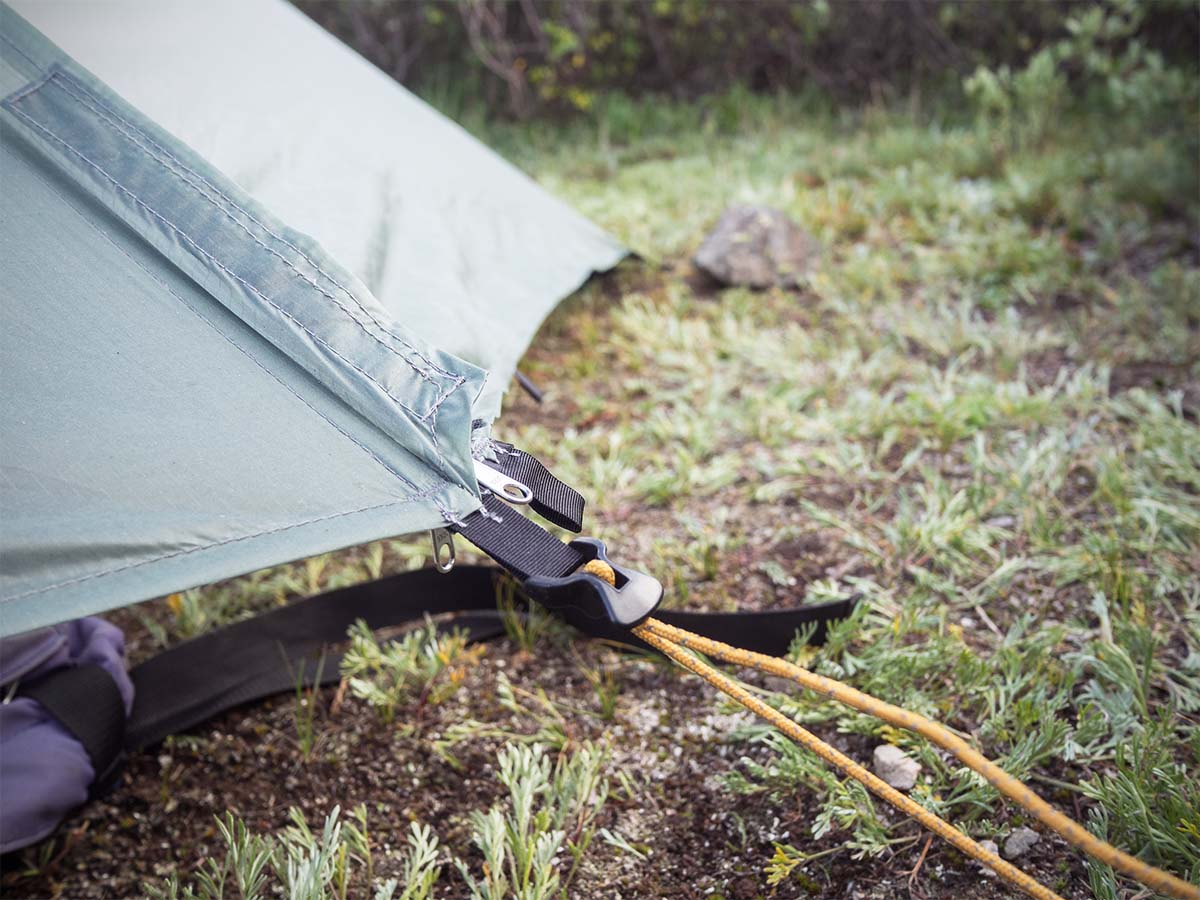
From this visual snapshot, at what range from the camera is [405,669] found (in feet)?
5.74

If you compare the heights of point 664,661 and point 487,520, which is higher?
point 487,520

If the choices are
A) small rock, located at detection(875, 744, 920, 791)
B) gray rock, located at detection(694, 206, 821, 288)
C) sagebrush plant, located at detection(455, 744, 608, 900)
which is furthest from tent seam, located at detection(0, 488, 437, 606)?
gray rock, located at detection(694, 206, 821, 288)

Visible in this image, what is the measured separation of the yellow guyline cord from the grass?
15 cm

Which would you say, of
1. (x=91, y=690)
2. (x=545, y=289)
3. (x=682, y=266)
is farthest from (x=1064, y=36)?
(x=91, y=690)

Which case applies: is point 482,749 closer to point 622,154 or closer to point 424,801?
point 424,801

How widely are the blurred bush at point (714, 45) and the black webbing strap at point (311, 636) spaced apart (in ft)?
11.2

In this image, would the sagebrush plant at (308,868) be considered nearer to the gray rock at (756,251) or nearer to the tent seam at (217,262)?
the tent seam at (217,262)

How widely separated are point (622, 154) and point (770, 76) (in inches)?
58.4

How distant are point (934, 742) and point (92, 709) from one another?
1423 mm

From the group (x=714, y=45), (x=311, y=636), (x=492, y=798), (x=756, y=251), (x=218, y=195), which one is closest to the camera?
(x=218, y=195)

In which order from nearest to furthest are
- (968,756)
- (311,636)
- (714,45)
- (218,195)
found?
(968,756) < (218,195) < (311,636) < (714,45)

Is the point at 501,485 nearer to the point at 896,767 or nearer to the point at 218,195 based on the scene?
the point at 218,195

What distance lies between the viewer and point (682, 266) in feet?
11.2

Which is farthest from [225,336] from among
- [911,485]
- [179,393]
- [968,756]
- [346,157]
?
[911,485]
